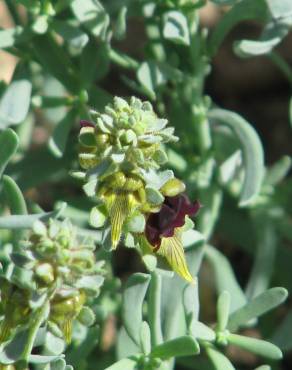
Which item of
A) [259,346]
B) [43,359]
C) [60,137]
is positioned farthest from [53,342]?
[60,137]

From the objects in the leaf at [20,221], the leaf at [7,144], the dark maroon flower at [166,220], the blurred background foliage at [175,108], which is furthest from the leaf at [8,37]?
the dark maroon flower at [166,220]

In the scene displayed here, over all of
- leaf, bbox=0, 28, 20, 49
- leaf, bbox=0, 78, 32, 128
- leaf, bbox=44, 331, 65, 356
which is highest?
leaf, bbox=0, 28, 20, 49

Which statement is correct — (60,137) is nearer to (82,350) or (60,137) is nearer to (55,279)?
(82,350)

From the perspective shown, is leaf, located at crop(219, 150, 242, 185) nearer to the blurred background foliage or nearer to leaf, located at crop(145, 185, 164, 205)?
the blurred background foliage

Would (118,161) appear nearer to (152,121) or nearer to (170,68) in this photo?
(152,121)

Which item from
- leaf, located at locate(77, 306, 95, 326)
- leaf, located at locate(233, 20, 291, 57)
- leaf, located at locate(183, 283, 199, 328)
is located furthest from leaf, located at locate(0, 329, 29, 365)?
leaf, located at locate(233, 20, 291, 57)

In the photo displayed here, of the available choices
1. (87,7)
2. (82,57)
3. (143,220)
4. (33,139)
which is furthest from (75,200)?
(33,139)

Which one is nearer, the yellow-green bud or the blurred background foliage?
the yellow-green bud
